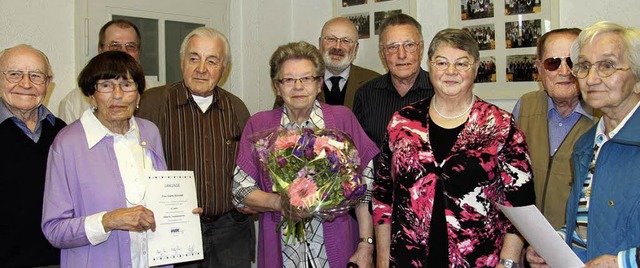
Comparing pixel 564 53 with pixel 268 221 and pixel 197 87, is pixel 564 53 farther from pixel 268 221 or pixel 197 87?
pixel 197 87

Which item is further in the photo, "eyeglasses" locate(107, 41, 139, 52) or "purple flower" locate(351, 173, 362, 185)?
"eyeglasses" locate(107, 41, 139, 52)

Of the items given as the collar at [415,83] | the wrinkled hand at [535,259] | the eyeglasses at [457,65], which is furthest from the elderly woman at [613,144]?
the collar at [415,83]

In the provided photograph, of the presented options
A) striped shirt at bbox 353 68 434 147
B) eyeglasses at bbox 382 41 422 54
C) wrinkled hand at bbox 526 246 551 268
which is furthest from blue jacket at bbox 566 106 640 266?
eyeglasses at bbox 382 41 422 54

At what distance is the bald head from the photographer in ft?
14.1

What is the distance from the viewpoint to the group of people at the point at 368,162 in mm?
2010

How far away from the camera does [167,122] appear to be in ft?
10.2

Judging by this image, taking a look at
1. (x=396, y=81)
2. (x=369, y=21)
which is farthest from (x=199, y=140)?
(x=369, y=21)

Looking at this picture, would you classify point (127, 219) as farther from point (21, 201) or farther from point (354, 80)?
point (354, 80)

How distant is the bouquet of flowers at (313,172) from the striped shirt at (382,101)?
3.10ft

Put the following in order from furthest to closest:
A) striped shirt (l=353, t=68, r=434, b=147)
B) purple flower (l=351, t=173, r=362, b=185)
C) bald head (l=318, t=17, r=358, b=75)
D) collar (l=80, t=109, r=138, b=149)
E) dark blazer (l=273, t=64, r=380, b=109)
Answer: bald head (l=318, t=17, r=358, b=75) → dark blazer (l=273, t=64, r=380, b=109) → striped shirt (l=353, t=68, r=434, b=147) → collar (l=80, t=109, r=138, b=149) → purple flower (l=351, t=173, r=362, b=185)

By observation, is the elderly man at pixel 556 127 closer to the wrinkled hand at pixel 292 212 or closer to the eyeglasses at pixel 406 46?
the eyeglasses at pixel 406 46

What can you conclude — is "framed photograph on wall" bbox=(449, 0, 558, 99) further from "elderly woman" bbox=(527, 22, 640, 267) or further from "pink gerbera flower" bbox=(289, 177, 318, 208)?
"pink gerbera flower" bbox=(289, 177, 318, 208)

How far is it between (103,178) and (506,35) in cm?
321

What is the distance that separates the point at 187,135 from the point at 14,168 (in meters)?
0.85
